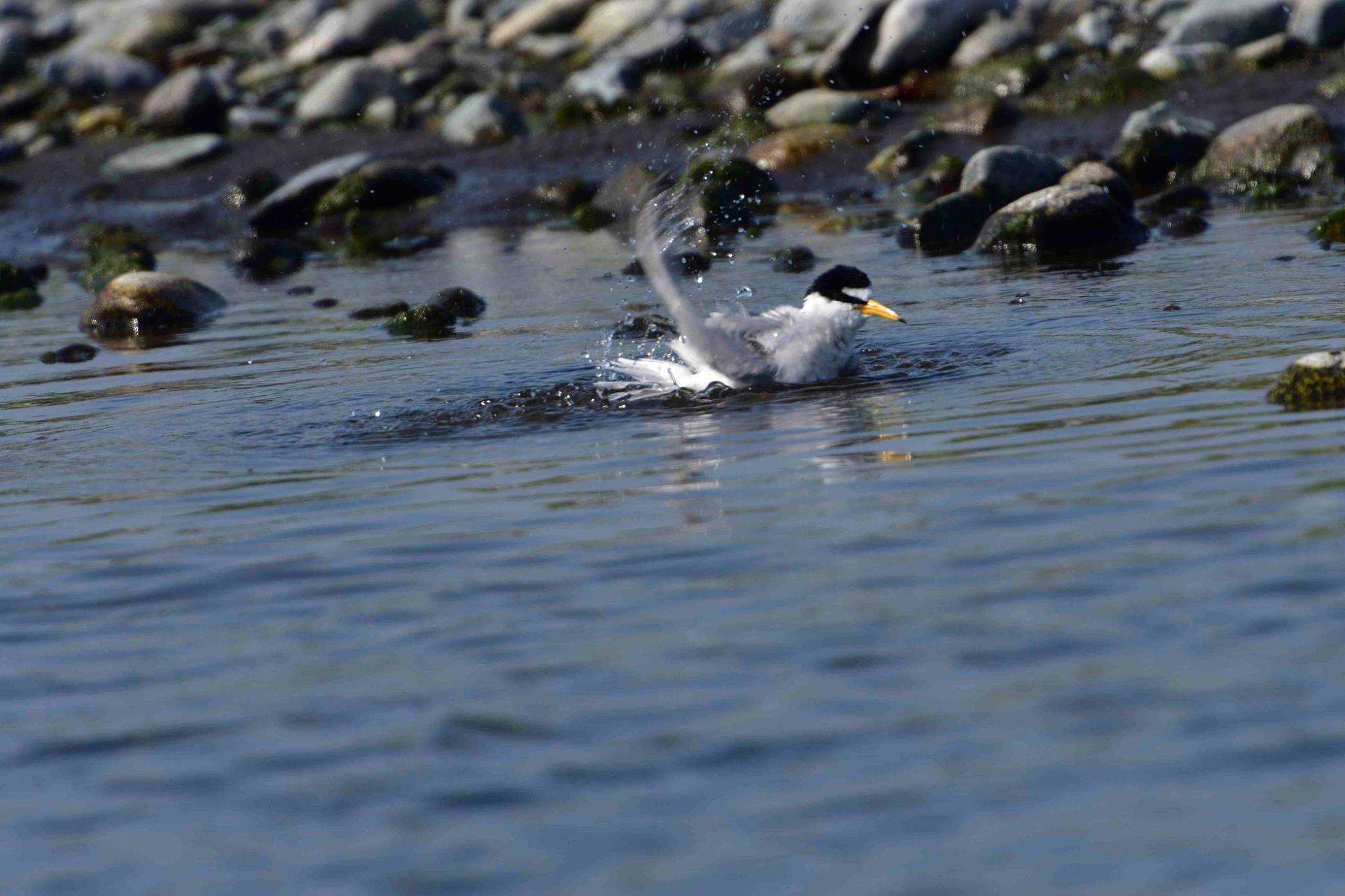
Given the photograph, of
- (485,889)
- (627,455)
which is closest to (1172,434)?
(627,455)

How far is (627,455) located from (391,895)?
16.3ft

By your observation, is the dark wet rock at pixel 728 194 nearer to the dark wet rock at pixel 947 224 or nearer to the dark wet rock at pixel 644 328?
the dark wet rock at pixel 947 224

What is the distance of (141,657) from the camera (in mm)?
6461

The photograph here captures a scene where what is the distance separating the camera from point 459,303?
15508mm

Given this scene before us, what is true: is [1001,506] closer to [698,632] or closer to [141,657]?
[698,632]

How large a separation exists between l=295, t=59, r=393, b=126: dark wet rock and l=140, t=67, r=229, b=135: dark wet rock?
1.52 meters

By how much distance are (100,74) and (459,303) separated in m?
22.2

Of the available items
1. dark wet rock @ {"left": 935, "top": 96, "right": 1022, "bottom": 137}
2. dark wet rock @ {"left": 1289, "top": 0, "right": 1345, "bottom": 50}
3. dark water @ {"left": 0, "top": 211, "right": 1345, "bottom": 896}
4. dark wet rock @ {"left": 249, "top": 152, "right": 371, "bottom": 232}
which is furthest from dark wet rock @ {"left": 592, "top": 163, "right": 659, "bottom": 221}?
dark water @ {"left": 0, "top": 211, "right": 1345, "bottom": 896}

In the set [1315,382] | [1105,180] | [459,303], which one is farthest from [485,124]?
[1315,382]

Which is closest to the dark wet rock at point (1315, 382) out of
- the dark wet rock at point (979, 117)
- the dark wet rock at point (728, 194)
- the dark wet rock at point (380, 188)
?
the dark wet rock at point (728, 194)

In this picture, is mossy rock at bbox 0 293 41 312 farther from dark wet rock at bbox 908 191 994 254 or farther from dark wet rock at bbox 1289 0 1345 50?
dark wet rock at bbox 1289 0 1345 50

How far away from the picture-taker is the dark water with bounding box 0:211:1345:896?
4.67 m

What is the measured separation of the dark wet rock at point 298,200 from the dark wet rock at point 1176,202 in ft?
35.7

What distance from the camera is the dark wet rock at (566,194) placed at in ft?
78.6
